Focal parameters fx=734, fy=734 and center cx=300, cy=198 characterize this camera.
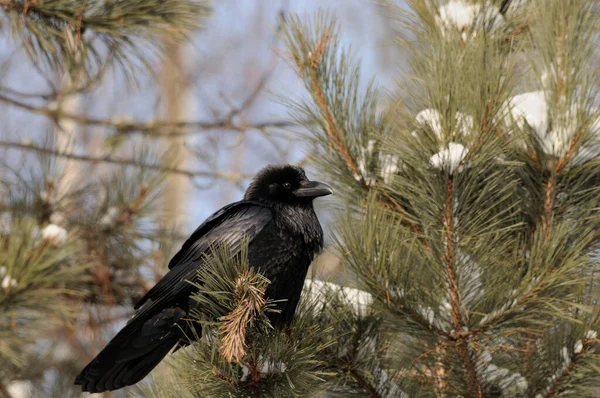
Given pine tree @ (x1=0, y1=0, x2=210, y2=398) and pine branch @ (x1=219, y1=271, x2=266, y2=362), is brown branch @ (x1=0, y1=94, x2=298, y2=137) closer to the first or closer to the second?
pine tree @ (x1=0, y1=0, x2=210, y2=398)

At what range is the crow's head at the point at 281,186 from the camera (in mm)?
3531

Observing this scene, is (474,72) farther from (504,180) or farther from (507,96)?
(504,180)

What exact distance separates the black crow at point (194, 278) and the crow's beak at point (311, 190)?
21 mm

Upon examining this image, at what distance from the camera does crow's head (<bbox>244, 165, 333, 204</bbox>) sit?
139 inches

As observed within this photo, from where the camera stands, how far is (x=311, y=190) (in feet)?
11.3

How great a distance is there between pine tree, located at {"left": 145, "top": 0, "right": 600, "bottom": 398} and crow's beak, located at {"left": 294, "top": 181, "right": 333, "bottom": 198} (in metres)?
0.30

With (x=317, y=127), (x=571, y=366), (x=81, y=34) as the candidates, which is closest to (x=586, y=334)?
(x=571, y=366)

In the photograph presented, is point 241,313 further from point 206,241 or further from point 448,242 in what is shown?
point 206,241

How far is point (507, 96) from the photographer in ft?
8.49

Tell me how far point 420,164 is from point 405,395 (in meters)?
0.89

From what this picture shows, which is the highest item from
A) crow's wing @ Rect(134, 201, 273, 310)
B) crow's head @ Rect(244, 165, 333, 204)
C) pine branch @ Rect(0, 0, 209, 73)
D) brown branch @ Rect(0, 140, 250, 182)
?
pine branch @ Rect(0, 0, 209, 73)

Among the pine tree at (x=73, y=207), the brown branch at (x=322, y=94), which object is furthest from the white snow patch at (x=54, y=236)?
the brown branch at (x=322, y=94)

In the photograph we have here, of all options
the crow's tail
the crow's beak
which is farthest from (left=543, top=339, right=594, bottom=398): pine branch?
the crow's tail

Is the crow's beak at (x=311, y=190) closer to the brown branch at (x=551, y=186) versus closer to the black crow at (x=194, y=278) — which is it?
the black crow at (x=194, y=278)
